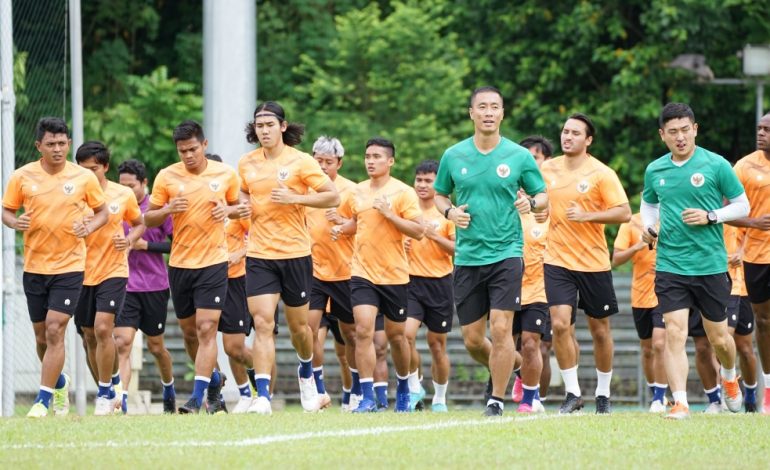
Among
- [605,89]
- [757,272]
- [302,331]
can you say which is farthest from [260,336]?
[605,89]

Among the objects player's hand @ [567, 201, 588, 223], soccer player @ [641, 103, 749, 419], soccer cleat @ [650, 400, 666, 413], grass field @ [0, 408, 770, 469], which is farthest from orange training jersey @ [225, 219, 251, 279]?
soccer player @ [641, 103, 749, 419]

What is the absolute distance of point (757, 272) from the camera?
1492 centimetres

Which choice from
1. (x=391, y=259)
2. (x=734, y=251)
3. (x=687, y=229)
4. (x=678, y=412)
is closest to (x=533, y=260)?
(x=391, y=259)

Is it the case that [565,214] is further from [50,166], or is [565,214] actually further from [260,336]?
[50,166]

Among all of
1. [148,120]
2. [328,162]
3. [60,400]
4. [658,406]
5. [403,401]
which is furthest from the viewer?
[148,120]

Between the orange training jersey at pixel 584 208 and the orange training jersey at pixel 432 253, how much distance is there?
2834mm

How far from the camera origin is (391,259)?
636 inches

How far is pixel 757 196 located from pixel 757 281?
2.66 ft

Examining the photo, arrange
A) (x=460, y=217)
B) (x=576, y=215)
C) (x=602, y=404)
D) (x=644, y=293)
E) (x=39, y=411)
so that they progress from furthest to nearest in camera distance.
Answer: (x=644, y=293)
(x=602, y=404)
(x=576, y=215)
(x=39, y=411)
(x=460, y=217)

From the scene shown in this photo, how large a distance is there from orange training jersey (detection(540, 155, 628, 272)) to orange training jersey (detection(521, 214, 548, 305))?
1689 mm

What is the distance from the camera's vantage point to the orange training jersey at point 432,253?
17.8 meters

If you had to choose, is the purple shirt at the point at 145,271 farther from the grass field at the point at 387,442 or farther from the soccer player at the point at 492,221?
the soccer player at the point at 492,221

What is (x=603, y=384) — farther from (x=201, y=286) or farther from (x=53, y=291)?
(x=53, y=291)

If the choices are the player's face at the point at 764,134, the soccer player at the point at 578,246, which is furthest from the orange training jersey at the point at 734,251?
the soccer player at the point at 578,246
